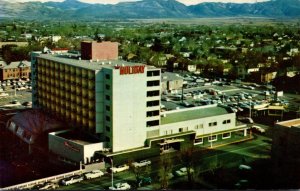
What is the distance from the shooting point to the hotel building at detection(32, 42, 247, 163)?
30.3 ft

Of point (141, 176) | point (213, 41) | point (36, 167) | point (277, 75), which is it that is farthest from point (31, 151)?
point (213, 41)

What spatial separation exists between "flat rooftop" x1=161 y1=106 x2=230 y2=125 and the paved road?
1014 mm

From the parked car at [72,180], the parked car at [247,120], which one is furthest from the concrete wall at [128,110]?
the parked car at [247,120]

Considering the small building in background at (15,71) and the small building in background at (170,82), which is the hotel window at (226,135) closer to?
the small building in background at (170,82)

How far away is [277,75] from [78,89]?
40.2ft

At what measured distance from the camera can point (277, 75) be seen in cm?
1980

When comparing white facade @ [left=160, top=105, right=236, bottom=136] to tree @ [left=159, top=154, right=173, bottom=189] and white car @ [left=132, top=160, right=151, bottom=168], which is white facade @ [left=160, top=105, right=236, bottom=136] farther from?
white car @ [left=132, top=160, right=151, bottom=168]

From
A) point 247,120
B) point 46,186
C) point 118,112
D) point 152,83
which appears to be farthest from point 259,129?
point 46,186

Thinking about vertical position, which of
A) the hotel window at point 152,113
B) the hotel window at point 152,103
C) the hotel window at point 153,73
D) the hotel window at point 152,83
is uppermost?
the hotel window at point 153,73

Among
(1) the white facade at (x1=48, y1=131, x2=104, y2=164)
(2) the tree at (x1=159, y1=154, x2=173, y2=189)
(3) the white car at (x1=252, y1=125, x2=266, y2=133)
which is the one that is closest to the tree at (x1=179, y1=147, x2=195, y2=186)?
(2) the tree at (x1=159, y1=154, x2=173, y2=189)

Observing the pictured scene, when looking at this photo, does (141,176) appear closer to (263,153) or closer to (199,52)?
(263,153)

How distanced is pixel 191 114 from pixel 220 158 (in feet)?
5.66

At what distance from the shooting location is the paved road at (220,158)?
805 centimetres

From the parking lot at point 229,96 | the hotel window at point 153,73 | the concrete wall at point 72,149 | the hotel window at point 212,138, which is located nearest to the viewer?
the concrete wall at point 72,149
